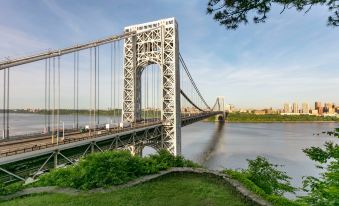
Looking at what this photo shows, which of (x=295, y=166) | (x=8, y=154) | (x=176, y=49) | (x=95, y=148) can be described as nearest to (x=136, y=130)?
(x=95, y=148)

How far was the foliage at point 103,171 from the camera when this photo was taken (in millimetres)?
8883

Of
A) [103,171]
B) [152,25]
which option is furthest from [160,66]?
[103,171]

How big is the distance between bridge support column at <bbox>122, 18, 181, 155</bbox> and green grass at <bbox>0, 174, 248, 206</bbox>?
77.9 feet

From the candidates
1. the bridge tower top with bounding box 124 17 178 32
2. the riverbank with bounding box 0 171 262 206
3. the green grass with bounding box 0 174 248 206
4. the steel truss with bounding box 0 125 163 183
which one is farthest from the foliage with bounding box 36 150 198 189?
the bridge tower top with bounding box 124 17 178 32

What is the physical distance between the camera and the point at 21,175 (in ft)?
44.2

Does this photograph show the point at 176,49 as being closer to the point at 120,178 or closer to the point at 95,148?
the point at 95,148

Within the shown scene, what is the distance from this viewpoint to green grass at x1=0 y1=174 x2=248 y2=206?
7598mm

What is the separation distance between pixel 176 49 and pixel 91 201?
87.4ft

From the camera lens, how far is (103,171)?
916 cm

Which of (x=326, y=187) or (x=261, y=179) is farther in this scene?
(x=261, y=179)

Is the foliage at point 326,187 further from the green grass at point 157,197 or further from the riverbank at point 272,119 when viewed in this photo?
the riverbank at point 272,119

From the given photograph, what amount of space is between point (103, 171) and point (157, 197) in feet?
7.23

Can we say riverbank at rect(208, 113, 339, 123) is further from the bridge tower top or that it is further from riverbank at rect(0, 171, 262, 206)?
riverbank at rect(0, 171, 262, 206)

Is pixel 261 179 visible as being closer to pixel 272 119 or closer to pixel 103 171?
pixel 103 171
